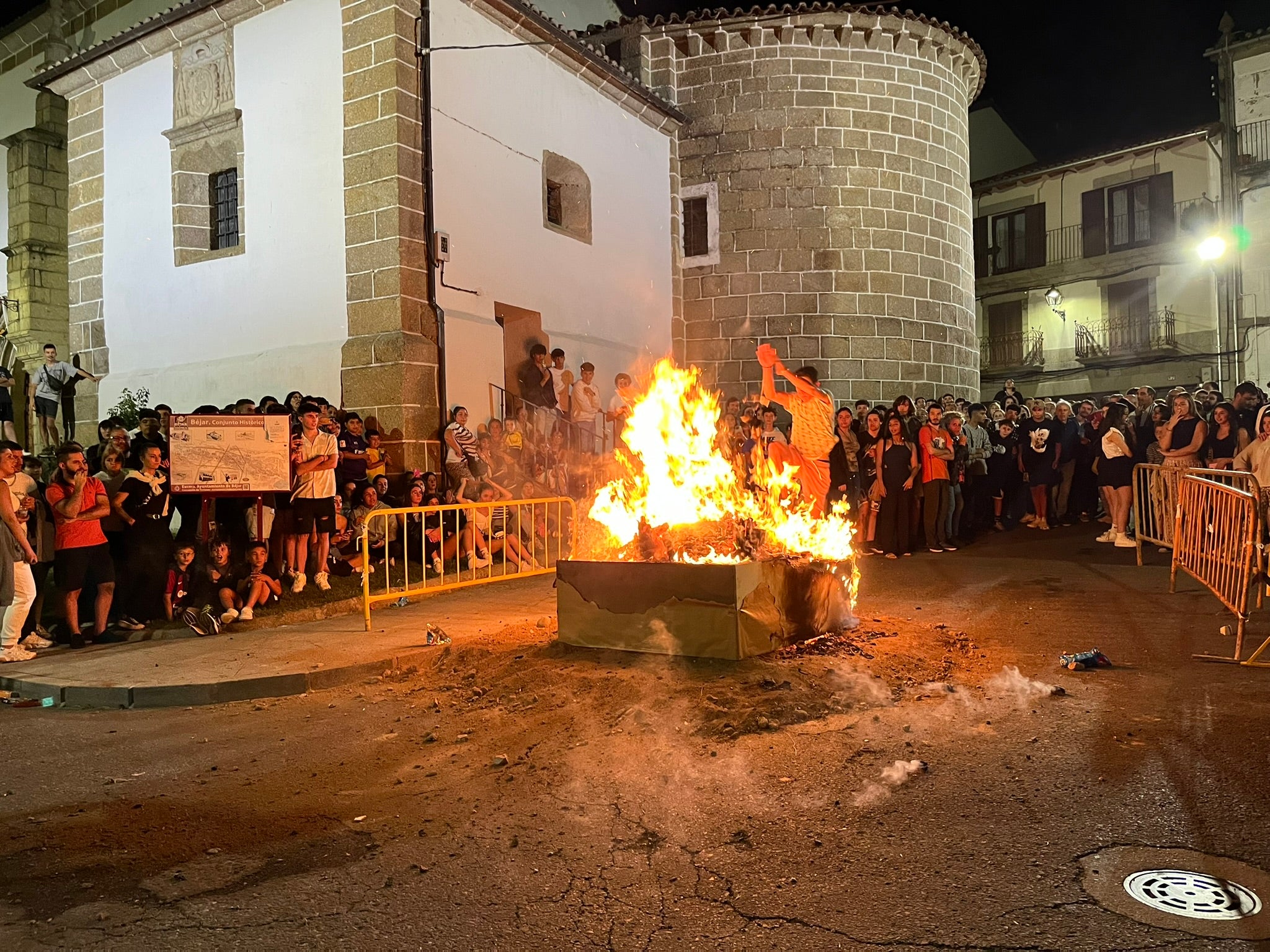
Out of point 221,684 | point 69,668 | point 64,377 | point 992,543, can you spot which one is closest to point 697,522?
point 221,684

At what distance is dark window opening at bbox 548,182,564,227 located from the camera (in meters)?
16.6

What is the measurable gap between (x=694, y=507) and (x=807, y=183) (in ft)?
42.7

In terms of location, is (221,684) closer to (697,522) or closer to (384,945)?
(697,522)

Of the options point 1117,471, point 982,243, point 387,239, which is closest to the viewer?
point 1117,471

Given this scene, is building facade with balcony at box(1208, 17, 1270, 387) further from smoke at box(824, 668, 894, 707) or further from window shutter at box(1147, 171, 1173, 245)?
smoke at box(824, 668, 894, 707)

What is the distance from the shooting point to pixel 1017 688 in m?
5.99

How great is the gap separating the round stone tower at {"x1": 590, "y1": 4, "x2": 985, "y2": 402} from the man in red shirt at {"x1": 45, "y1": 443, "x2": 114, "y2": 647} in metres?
12.9

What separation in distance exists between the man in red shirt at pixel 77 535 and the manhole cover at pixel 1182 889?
8.18 meters

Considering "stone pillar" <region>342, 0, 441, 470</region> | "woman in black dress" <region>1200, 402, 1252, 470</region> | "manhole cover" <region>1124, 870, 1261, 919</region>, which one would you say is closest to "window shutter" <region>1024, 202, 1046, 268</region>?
"woman in black dress" <region>1200, 402, 1252, 470</region>

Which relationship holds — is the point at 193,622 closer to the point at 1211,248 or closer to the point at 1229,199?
the point at 1211,248

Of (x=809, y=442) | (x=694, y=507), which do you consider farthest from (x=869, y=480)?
(x=694, y=507)

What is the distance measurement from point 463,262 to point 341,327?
2015 millimetres

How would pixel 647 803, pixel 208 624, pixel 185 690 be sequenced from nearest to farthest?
pixel 647 803 → pixel 185 690 → pixel 208 624

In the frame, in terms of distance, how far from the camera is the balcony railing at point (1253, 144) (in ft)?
84.1
